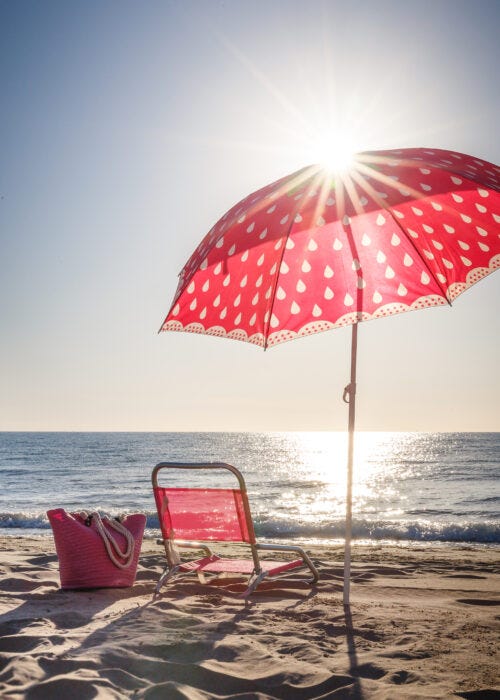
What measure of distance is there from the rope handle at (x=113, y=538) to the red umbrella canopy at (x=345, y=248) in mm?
1770

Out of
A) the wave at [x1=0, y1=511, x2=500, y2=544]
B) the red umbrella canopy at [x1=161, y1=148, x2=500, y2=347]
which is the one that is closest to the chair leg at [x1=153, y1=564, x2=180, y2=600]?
the red umbrella canopy at [x1=161, y1=148, x2=500, y2=347]

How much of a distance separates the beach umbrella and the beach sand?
602 mm

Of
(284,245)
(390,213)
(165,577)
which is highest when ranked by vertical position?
(390,213)

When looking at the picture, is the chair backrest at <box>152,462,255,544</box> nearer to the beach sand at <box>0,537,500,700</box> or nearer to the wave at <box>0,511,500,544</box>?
the beach sand at <box>0,537,500,700</box>

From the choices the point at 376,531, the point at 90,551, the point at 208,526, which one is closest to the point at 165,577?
the point at 208,526

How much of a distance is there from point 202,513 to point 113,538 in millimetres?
777

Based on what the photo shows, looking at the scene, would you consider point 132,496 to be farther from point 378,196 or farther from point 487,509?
point 378,196

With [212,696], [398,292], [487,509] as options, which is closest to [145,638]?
[212,696]

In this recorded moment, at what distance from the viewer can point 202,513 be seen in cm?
471

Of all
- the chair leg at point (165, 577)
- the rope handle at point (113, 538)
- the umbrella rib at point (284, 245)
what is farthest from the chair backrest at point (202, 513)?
the umbrella rib at point (284, 245)

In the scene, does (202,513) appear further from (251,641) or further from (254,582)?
(251,641)

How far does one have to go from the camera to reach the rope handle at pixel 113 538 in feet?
15.7

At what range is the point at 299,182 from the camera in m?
3.63

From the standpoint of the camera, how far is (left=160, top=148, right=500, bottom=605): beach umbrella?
3.42m
